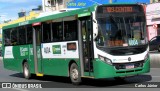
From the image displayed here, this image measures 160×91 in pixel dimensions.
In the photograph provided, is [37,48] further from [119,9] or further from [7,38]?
[119,9]

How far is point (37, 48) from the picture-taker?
1941cm

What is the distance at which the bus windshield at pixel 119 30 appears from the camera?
46.4 ft

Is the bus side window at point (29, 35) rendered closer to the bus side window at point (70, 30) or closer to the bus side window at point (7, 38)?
the bus side window at point (7, 38)

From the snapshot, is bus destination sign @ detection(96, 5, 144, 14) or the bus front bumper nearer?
the bus front bumper

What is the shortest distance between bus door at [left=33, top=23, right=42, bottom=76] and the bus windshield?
18.2ft

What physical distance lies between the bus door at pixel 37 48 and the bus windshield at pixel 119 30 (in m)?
5.55

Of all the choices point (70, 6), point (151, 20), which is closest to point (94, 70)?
point (151, 20)

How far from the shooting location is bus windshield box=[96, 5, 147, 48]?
1413 centimetres

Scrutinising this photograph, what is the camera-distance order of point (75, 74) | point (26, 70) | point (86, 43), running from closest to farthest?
1. point (86, 43)
2. point (75, 74)
3. point (26, 70)

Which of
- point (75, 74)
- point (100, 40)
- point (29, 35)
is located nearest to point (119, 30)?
point (100, 40)

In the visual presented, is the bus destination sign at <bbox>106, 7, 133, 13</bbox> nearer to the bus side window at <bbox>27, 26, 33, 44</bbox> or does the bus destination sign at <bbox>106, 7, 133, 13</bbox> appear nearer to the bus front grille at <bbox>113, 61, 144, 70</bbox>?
the bus front grille at <bbox>113, 61, 144, 70</bbox>

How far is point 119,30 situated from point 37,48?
244 inches

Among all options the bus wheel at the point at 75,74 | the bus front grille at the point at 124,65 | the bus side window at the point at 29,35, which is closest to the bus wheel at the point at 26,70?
the bus side window at the point at 29,35

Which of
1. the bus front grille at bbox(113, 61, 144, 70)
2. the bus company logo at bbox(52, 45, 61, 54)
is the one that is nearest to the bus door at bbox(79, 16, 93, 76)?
the bus front grille at bbox(113, 61, 144, 70)
